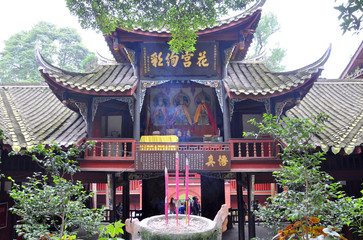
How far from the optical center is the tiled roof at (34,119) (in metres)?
6.83

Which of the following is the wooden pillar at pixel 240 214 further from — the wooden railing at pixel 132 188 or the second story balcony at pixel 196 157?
the wooden railing at pixel 132 188

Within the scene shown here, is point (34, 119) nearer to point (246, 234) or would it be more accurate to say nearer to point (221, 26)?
point (221, 26)

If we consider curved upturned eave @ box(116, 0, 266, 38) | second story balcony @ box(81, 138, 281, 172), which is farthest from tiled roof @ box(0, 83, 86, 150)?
curved upturned eave @ box(116, 0, 266, 38)

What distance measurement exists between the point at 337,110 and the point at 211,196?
5.37 m

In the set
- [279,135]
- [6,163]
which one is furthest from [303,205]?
[6,163]

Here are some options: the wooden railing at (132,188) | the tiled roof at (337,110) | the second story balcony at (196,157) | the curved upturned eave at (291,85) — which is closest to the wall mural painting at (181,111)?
the second story balcony at (196,157)

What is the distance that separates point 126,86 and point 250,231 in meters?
5.64

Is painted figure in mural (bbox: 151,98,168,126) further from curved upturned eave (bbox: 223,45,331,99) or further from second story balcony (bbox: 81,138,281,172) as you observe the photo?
curved upturned eave (bbox: 223,45,331,99)

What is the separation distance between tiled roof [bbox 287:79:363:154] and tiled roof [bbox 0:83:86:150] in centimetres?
643

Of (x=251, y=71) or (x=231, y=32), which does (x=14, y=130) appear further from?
(x=251, y=71)

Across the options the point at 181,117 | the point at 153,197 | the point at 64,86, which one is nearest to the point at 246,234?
the point at 153,197

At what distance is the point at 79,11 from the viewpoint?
4523mm

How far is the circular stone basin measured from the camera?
3.65 meters

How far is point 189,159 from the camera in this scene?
7.04 m
